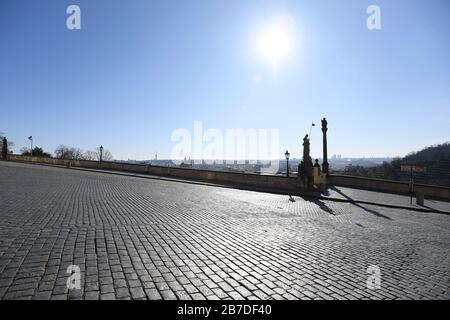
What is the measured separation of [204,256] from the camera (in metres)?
4.91

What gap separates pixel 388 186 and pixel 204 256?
2132cm

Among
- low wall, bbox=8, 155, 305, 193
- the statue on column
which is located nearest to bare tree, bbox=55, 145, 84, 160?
low wall, bbox=8, 155, 305, 193

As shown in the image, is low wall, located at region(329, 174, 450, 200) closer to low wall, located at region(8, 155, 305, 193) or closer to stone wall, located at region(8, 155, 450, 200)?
stone wall, located at region(8, 155, 450, 200)

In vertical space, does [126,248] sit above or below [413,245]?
above

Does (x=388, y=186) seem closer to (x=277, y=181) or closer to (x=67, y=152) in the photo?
(x=277, y=181)

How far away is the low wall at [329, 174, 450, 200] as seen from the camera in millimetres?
18967

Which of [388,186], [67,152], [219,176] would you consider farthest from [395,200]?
→ [67,152]

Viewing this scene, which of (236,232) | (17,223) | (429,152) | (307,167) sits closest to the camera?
(17,223)

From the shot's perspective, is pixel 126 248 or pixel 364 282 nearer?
pixel 364 282

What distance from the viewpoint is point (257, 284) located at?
3.86 m
